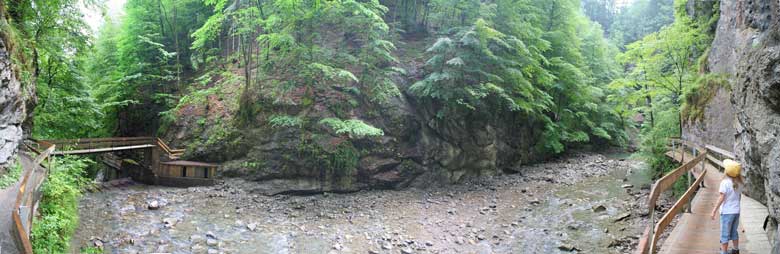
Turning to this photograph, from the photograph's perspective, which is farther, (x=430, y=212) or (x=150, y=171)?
(x=150, y=171)

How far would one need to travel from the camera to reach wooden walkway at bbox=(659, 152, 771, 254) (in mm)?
5902

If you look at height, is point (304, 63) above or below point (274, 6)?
below

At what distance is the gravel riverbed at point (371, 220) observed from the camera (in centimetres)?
1045

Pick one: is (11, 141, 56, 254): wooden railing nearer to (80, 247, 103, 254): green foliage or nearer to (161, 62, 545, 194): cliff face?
(80, 247, 103, 254): green foliage

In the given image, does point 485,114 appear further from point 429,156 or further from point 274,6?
point 274,6

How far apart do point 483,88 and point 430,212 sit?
6.04 metres

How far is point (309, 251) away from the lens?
34.3ft

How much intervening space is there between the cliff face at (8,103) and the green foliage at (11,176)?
166 millimetres

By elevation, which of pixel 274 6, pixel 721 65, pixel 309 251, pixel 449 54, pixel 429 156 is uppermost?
pixel 274 6

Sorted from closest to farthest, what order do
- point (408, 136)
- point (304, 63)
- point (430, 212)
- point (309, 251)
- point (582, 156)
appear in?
1. point (309, 251)
2. point (430, 212)
3. point (304, 63)
4. point (408, 136)
5. point (582, 156)

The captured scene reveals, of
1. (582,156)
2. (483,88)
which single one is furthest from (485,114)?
(582,156)

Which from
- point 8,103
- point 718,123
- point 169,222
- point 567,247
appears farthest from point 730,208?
point 8,103

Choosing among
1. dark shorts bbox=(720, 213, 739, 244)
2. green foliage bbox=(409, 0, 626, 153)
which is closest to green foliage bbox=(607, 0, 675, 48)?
green foliage bbox=(409, 0, 626, 153)

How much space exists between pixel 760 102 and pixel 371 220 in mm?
10416
